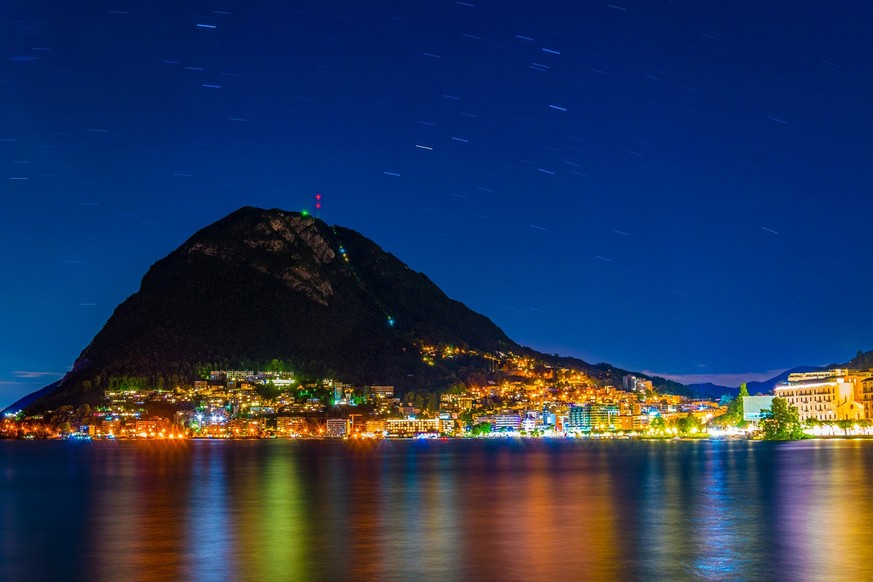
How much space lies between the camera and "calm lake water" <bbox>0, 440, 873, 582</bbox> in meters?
27.5

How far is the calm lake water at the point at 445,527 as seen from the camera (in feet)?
90.3

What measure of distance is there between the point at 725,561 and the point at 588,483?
36950 mm

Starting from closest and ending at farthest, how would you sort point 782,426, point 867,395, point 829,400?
point 782,426 < point 867,395 < point 829,400

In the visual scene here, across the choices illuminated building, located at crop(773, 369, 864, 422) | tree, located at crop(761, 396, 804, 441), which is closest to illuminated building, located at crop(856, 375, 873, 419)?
illuminated building, located at crop(773, 369, 864, 422)

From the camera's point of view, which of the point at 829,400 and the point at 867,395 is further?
the point at 829,400

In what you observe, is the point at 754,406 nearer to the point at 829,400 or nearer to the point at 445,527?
the point at 829,400

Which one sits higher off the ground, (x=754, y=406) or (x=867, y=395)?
(x=867, y=395)

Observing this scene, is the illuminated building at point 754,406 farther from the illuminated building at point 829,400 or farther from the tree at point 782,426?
the tree at point 782,426

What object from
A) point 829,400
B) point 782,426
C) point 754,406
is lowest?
point 782,426

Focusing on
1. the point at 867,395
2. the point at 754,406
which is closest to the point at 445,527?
the point at 867,395

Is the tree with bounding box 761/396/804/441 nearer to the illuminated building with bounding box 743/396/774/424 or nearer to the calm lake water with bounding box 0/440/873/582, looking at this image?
the illuminated building with bounding box 743/396/774/424

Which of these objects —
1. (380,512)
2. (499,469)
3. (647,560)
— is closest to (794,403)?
(499,469)

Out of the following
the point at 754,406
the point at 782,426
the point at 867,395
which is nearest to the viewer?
the point at 782,426

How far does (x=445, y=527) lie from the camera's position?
38.4m
